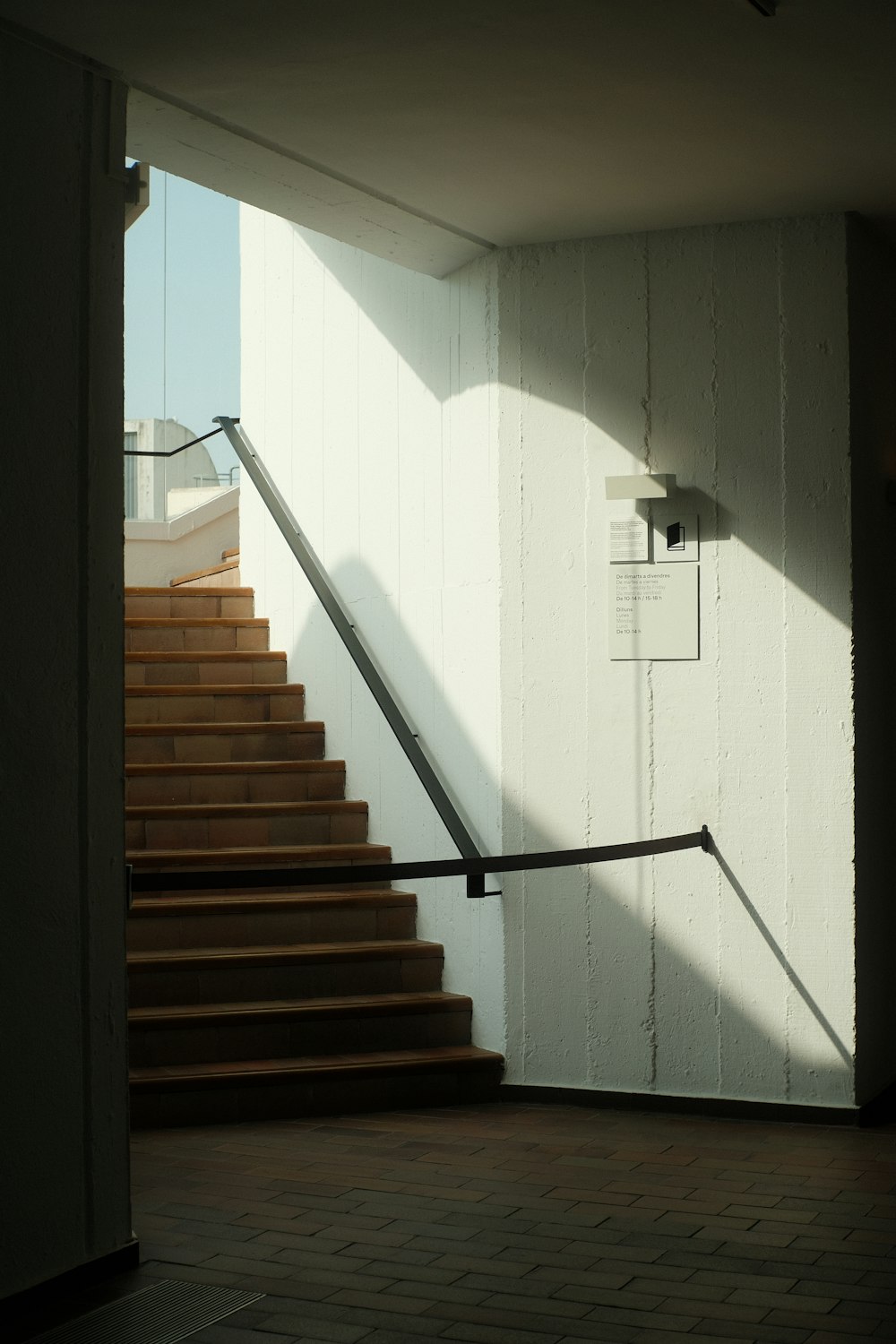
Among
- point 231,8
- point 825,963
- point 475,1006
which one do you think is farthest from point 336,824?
point 231,8

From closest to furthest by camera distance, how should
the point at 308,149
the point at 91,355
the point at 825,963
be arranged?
the point at 91,355 → the point at 308,149 → the point at 825,963

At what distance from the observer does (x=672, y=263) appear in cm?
478

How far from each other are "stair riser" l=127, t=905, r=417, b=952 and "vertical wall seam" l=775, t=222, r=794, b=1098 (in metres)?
1.47

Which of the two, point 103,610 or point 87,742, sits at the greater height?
point 103,610

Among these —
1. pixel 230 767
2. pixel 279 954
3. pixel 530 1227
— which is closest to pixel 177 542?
pixel 230 767

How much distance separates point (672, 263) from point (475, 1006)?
2.62 meters

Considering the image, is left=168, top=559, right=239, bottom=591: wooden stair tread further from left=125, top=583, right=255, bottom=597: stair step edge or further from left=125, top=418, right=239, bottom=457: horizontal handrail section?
left=125, top=418, right=239, bottom=457: horizontal handrail section

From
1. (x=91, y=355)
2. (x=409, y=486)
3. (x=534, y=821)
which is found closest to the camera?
(x=91, y=355)

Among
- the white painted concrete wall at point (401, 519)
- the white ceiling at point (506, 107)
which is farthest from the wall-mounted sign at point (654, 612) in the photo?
the white ceiling at point (506, 107)

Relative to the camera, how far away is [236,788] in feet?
19.2

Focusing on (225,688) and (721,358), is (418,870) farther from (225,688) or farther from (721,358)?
(225,688)

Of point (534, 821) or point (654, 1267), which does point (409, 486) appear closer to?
point (534, 821)

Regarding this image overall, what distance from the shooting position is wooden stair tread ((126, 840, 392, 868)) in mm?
5293

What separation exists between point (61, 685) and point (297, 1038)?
6.62 feet
